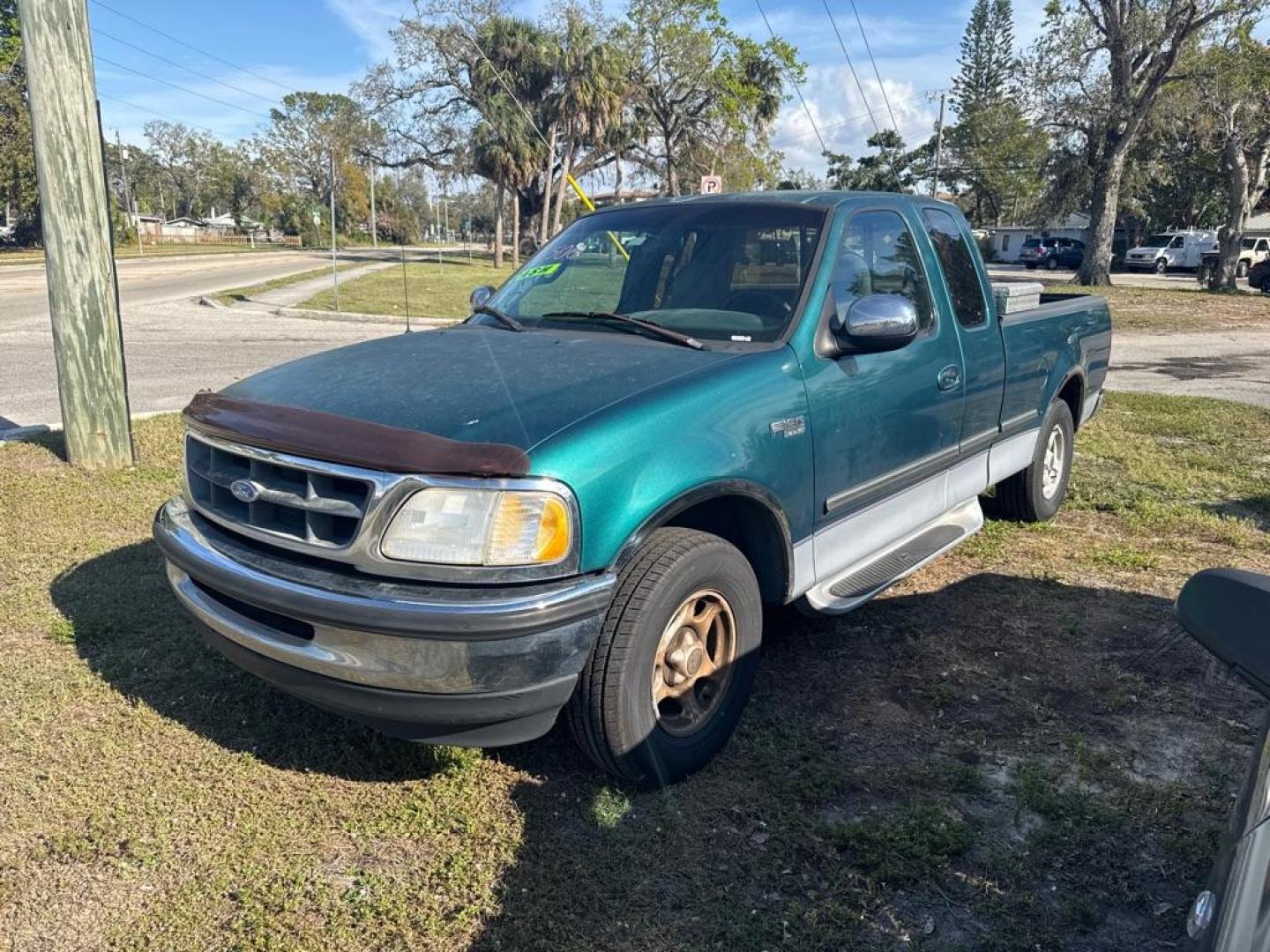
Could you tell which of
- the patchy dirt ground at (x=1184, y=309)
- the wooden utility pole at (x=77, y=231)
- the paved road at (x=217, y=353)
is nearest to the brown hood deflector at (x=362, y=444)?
the wooden utility pole at (x=77, y=231)

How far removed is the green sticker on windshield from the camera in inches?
170

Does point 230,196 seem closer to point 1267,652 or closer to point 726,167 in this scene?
point 726,167

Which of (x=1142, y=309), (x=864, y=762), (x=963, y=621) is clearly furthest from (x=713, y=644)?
(x=1142, y=309)

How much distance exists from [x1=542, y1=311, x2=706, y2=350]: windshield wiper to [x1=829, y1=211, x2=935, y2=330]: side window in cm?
63

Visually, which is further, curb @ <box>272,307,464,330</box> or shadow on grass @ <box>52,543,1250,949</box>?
curb @ <box>272,307,464,330</box>

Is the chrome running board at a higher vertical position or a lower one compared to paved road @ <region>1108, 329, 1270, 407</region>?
higher

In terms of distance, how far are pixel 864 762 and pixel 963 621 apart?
1.41m

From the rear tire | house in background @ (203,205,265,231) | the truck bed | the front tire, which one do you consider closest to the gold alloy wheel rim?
the front tire

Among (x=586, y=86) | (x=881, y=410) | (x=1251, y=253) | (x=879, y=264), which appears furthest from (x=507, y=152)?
(x=881, y=410)

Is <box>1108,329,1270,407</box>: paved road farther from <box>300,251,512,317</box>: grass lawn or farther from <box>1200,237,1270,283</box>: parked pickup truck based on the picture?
<box>1200,237,1270,283</box>: parked pickup truck

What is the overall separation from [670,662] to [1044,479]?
3.60 meters

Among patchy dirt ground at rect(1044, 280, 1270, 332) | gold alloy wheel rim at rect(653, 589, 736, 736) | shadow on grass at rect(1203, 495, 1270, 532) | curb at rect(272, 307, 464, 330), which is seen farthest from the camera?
patchy dirt ground at rect(1044, 280, 1270, 332)

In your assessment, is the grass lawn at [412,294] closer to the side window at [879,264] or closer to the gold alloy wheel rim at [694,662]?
the side window at [879,264]

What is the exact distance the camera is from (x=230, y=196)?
3944 inches
